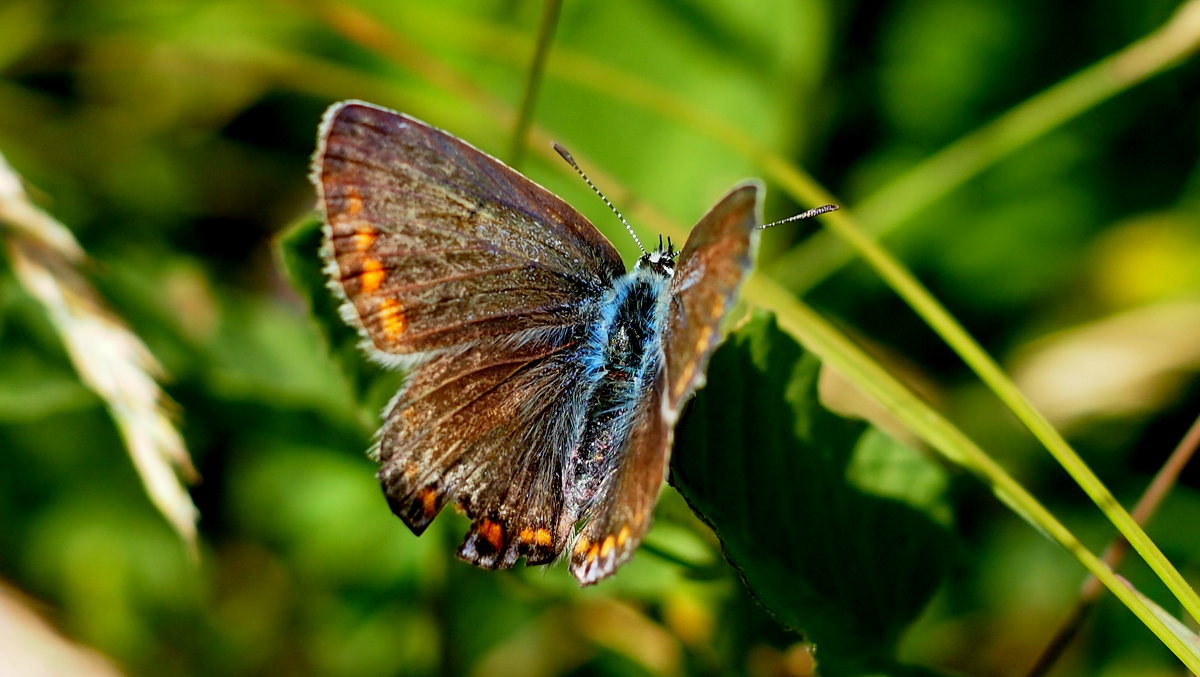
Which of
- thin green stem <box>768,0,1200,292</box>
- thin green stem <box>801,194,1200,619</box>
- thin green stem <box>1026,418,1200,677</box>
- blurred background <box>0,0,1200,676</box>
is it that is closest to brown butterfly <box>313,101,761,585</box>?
blurred background <box>0,0,1200,676</box>

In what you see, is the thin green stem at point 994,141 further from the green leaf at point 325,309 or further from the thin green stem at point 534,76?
the green leaf at point 325,309

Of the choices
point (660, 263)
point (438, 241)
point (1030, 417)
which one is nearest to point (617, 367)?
point (660, 263)

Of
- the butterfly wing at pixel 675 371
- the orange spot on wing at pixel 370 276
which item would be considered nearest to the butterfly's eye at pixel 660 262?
the butterfly wing at pixel 675 371

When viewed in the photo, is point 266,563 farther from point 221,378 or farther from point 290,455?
Result: point 221,378

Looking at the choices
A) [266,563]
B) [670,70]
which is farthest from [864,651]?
[670,70]

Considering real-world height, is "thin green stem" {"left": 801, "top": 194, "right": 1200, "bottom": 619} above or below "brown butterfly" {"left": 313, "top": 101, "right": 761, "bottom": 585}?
above

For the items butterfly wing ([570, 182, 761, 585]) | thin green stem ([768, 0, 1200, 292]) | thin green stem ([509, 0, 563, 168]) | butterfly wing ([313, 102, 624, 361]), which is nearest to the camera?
butterfly wing ([570, 182, 761, 585])

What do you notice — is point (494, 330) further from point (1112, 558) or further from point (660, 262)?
point (1112, 558)

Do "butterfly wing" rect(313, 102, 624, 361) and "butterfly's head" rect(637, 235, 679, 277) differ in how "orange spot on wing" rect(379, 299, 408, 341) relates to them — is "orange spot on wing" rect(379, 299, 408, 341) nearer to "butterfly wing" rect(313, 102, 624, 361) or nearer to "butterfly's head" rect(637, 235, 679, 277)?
"butterfly wing" rect(313, 102, 624, 361)
